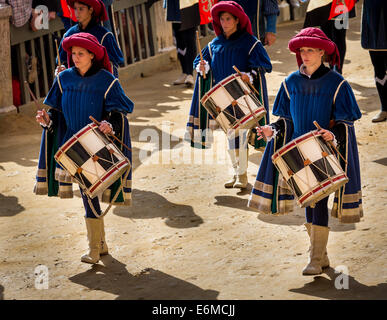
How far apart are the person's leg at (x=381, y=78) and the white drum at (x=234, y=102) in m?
2.91

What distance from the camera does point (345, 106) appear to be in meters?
5.67

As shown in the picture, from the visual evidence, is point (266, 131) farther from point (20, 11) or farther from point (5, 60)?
point (20, 11)

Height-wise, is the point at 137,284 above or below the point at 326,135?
below

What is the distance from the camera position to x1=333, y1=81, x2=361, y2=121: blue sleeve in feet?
18.6

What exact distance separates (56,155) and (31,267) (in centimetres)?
96

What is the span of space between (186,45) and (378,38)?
3.58 m

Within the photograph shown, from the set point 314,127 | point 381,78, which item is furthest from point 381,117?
point 314,127

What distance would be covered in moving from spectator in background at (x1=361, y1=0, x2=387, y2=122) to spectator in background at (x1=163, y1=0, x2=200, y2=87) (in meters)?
3.12

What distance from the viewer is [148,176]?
8.51 m

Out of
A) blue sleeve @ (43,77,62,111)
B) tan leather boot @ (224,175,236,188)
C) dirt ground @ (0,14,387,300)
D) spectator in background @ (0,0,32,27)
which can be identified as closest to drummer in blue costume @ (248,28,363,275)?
dirt ground @ (0,14,387,300)

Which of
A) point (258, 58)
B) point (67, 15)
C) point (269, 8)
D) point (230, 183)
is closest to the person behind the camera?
point (258, 58)

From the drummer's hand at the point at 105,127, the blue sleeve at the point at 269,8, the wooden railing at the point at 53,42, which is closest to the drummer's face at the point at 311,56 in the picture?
the drummer's hand at the point at 105,127
